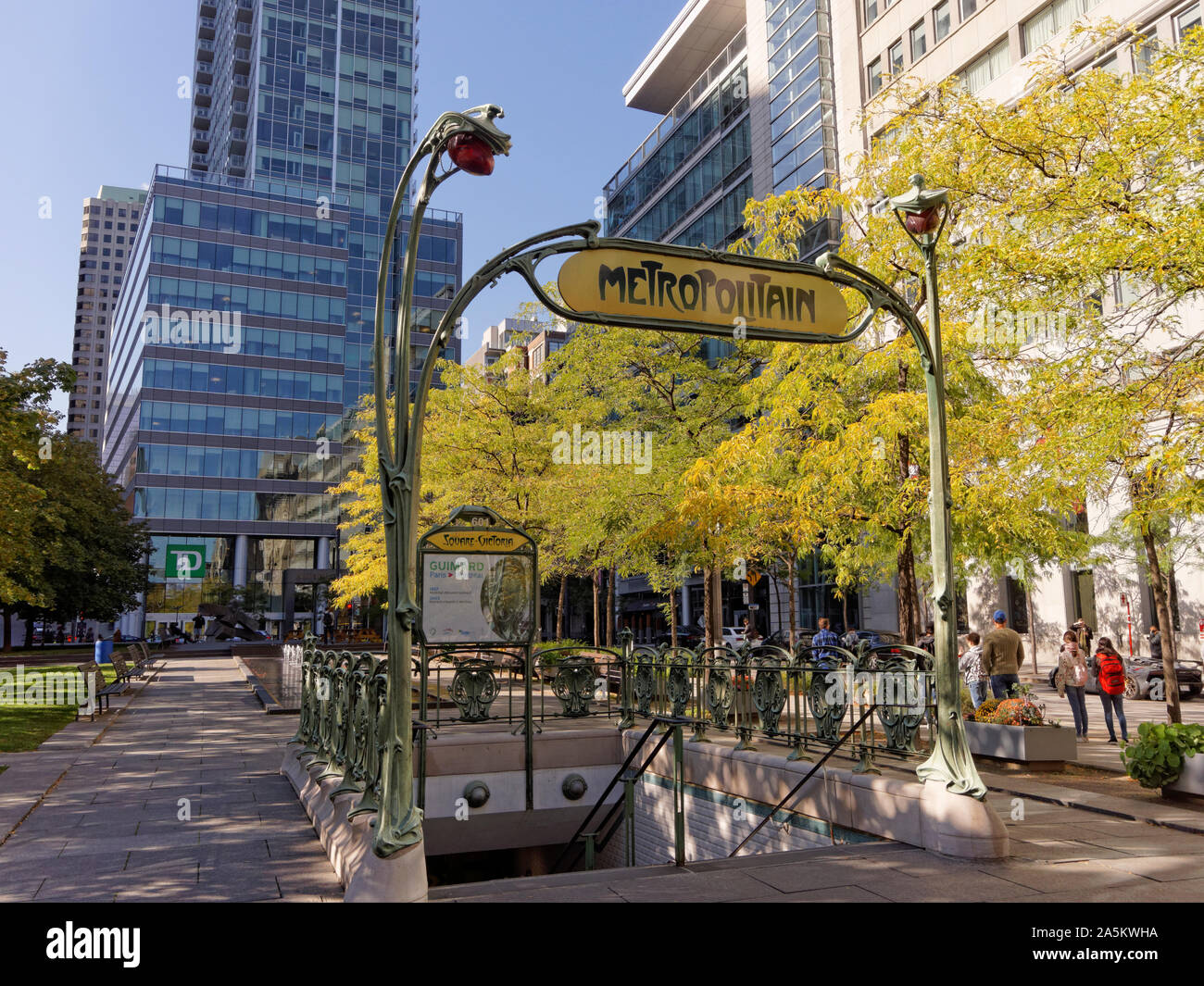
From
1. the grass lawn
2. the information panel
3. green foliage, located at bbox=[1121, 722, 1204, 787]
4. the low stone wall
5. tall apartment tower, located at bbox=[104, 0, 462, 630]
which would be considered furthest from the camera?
tall apartment tower, located at bbox=[104, 0, 462, 630]

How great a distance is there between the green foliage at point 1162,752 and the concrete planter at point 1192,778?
0.12 ft

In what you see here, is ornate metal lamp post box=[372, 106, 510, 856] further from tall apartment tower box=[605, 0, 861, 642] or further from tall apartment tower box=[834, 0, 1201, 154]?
tall apartment tower box=[605, 0, 861, 642]

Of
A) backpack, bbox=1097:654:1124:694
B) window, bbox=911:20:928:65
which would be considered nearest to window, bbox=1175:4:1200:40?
window, bbox=911:20:928:65

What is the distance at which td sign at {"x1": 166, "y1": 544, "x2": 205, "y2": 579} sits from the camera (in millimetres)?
62938

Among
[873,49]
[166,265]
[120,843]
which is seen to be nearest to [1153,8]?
[873,49]

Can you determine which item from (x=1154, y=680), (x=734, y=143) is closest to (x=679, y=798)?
(x=1154, y=680)

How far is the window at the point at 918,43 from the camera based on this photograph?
36656mm

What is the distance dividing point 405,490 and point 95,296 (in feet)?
568

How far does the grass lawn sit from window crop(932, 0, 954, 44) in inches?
1473

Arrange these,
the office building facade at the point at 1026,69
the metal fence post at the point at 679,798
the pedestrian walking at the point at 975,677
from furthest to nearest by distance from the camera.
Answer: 1. the office building facade at the point at 1026,69
2. the pedestrian walking at the point at 975,677
3. the metal fence post at the point at 679,798

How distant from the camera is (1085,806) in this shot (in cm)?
823

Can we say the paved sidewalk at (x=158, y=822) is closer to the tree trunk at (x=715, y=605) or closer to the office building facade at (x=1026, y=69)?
the tree trunk at (x=715, y=605)

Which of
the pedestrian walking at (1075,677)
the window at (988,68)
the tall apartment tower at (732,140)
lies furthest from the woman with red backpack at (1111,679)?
the window at (988,68)

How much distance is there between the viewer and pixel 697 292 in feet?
21.3
